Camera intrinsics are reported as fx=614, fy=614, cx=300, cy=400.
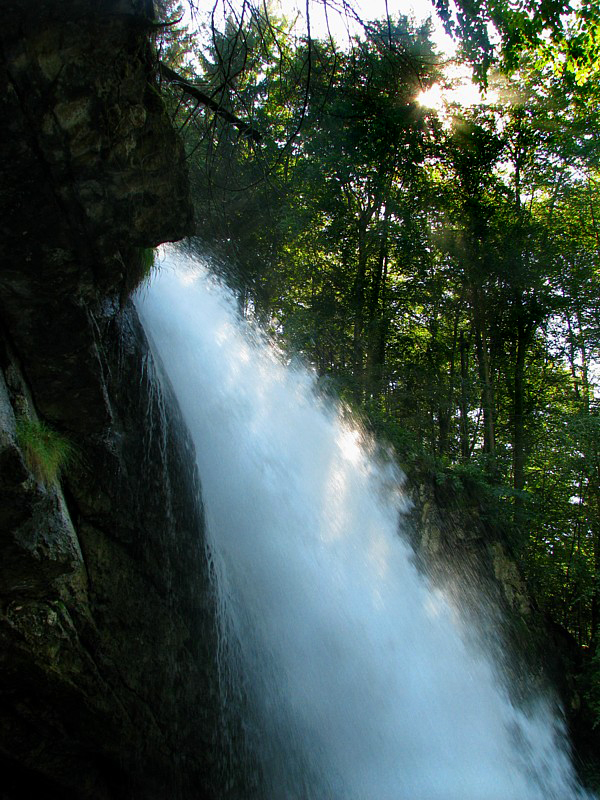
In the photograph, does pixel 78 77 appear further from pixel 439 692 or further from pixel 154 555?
pixel 439 692

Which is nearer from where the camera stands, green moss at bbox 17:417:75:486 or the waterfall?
green moss at bbox 17:417:75:486

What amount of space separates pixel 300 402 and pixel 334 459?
40.4 inches

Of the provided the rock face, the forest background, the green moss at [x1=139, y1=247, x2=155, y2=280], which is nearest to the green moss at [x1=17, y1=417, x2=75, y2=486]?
the rock face

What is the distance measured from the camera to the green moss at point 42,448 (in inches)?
141

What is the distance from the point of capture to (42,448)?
3.67m

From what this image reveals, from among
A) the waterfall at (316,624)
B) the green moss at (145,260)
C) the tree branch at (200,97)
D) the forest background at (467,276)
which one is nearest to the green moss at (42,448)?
the green moss at (145,260)

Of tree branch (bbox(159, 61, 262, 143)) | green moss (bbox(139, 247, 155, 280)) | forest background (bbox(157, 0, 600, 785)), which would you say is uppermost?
forest background (bbox(157, 0, 600, 785))

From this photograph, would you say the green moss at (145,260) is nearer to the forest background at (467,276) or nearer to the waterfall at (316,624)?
the waterfall at (316,624)

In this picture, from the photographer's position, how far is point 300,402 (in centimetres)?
873

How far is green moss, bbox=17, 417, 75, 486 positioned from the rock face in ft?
0.16

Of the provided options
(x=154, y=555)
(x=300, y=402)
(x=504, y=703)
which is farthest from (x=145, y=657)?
(x=504, y=703)

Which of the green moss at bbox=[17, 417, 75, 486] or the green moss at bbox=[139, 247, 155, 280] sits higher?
the green moss at bbox=[139, 247, 155, 280]

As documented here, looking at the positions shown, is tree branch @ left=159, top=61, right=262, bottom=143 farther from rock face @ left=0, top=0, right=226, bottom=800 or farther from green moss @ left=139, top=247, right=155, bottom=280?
green moss @ left=139, top=247, right=155, bottom=280

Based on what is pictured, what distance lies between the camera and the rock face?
3.47 meters
